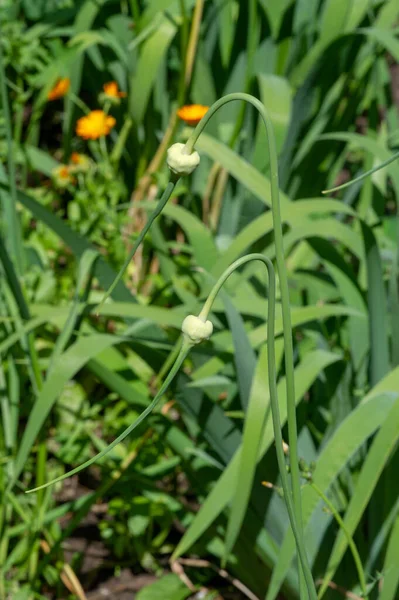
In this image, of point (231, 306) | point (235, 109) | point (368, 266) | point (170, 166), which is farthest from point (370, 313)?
point (235, 109)

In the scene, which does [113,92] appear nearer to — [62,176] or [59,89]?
[59,89]

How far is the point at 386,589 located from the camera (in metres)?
1.05

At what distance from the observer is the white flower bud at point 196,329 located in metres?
0.58

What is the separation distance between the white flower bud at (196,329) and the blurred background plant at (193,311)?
52 cm

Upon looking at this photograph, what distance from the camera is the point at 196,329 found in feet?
1.91

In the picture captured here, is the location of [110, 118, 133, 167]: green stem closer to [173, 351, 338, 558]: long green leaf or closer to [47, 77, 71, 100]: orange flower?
[47, 77, 71, 100]: orange flower

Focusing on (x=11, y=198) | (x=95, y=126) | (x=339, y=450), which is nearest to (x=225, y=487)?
(x=339, y=450)

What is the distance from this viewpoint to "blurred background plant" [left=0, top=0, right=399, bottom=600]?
3.92 ft

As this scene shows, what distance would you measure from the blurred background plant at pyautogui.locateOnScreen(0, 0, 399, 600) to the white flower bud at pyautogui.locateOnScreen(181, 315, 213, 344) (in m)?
0.52

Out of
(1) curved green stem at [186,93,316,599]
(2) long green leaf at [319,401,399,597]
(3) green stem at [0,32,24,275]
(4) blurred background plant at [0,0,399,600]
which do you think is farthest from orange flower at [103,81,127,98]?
(1) curved green stem at [186,93,316,599]

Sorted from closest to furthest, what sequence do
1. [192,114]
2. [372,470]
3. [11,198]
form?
A: [372,470], [11,198], [192,114]

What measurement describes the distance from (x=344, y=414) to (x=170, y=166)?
773 mm

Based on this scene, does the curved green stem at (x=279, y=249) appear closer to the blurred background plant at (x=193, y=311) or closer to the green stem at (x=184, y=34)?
the blurred background plant at (x=193, y=311)

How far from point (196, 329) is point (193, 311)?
2.35 ft
